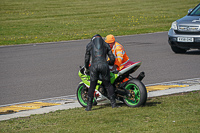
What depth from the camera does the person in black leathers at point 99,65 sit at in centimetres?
753

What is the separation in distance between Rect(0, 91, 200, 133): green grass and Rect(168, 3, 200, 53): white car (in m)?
6.69

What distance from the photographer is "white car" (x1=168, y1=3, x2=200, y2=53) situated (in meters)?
14.4

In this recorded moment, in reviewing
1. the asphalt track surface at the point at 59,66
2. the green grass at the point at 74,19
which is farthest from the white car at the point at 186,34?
the green grass at the point at 74,19

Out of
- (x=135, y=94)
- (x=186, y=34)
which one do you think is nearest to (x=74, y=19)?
(x=186, y=34)

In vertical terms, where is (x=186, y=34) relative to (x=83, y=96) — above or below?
below

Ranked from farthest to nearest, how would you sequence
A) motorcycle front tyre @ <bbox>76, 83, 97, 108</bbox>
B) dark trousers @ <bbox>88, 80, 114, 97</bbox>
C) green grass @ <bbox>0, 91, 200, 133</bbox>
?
motorcycle front tyre @ <bbox>76, 83, 97, 108</bbox>
dark trousers @ <bbox>88, 80, 114, 97</bbox>
green grass @ <bbox>0, 91, 200, 133</bbox>

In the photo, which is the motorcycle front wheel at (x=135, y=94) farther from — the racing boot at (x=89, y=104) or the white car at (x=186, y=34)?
the white car at (x=186, y=34)

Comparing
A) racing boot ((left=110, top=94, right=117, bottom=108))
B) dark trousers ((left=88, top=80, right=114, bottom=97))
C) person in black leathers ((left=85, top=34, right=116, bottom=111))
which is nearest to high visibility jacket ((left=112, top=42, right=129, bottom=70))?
person in black leathers ((left=85, top=34, right=116, bottom=111))

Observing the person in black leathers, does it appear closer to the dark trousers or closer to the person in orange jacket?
the dark trousers

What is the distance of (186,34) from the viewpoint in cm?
1467

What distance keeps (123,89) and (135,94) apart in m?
0.29

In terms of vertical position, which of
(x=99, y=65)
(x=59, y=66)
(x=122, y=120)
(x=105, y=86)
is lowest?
(x=59, y=66)

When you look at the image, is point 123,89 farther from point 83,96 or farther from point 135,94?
point 83,96

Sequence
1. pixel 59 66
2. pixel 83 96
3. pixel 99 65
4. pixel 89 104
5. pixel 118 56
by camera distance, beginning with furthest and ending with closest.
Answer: pixel 59 66, pixel 83 96, pixel 118 56, pixel 89 104, pixel 99 65
